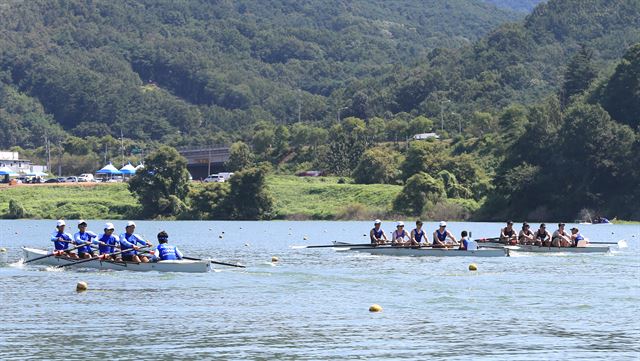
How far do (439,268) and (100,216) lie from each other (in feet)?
299

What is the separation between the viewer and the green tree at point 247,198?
131875 mm

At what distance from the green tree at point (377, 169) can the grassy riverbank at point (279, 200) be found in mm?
3653

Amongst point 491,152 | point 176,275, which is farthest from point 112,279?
point 491,152

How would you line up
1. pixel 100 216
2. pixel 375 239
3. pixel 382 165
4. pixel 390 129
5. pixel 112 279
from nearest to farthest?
pixel 112 279
pixel 375 239
pixel 100 216
pixel 382 165
pixel 390 129

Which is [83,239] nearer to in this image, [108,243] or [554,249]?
[108,243]

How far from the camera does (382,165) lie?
15125 cm

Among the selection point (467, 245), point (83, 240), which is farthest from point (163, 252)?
point (467, 245)

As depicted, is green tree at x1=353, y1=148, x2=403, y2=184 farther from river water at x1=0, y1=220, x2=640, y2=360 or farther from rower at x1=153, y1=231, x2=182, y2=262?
rower at x1=153, y1=231, x2=182, y2=262

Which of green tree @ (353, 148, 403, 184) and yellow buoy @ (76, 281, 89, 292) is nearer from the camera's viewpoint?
yellow buoy @ (76, 281, 89, 292)

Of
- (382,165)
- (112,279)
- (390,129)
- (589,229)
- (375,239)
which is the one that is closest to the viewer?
(112,279)

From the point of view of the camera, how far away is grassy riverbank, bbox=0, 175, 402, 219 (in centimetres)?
13438

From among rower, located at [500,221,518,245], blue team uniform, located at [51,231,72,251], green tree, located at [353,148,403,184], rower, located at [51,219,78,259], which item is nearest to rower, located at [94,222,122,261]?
rower, located at [51,219,78,259]

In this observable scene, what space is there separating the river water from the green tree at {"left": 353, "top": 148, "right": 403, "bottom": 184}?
9210cm

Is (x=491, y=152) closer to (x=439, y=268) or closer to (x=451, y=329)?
(x=439, y=268)
